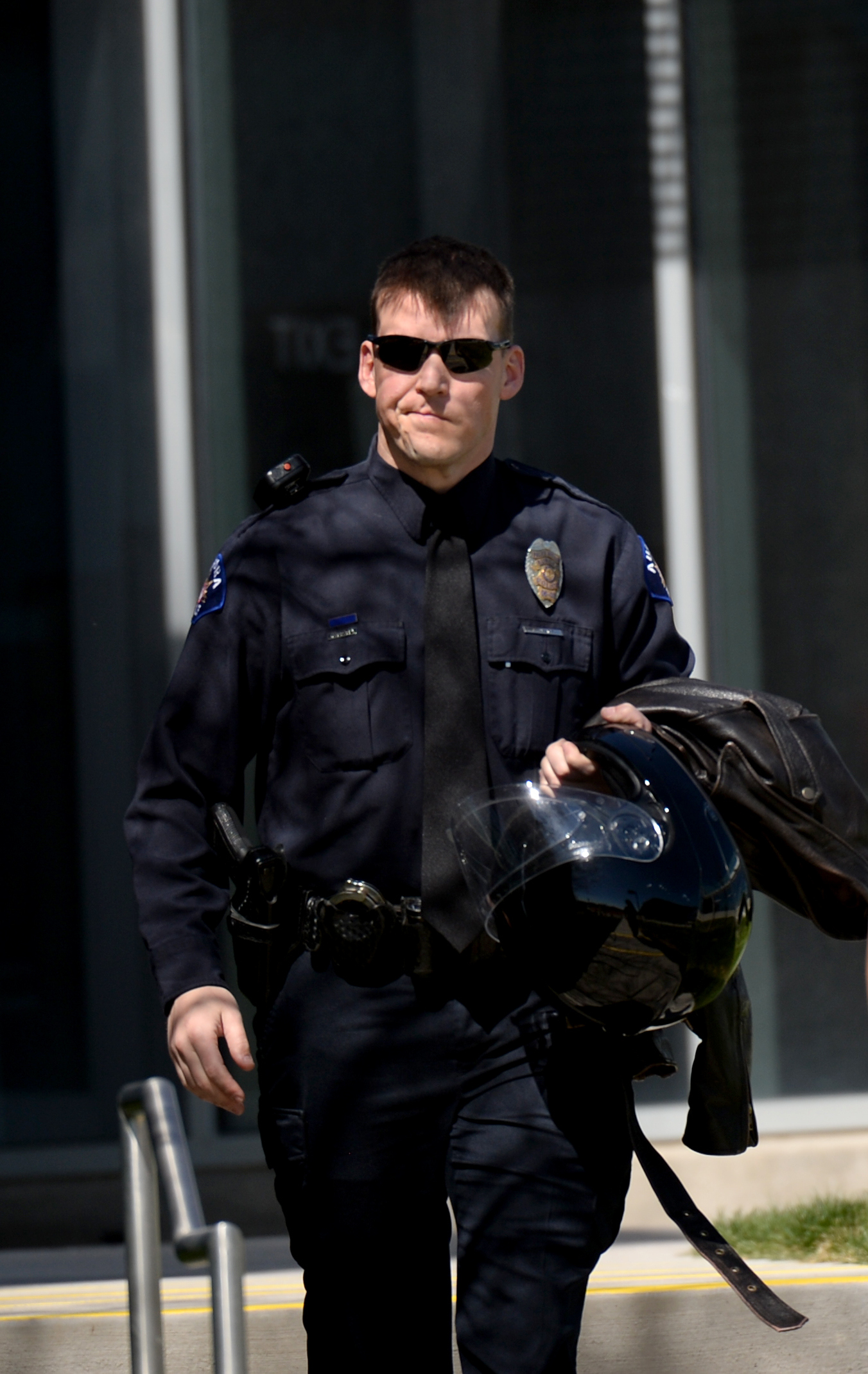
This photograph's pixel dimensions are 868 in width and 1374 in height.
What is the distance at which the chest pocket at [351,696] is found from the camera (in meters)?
2.41

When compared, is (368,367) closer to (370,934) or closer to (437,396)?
(437,396)

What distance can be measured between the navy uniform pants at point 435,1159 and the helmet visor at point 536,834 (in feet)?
0.56

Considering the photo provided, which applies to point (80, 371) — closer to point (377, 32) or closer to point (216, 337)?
point (216, 337)

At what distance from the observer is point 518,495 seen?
2.62m

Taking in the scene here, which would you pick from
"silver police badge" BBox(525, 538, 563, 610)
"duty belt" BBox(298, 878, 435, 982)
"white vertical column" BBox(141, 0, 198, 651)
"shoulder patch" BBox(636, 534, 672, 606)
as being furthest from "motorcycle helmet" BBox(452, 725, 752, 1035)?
"white vertical column" BBox(141, 0, 198, 651)

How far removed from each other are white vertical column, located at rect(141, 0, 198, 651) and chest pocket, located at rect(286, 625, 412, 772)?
298 cm

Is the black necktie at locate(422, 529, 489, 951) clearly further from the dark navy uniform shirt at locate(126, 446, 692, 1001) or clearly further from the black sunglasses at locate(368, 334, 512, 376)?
the black sunglasses at locate(368, 334, 512, 376)

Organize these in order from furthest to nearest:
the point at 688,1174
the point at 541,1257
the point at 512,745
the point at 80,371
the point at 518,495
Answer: the point at 80,371 → the point at 688,1174 → the point at 518,495 → the point at 512,745 → the point at 541,1257

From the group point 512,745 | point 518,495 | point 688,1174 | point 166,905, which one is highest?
point 518,495

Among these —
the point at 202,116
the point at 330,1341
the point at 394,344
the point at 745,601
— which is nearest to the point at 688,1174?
the point at 745,601

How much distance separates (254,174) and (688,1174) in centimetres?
351

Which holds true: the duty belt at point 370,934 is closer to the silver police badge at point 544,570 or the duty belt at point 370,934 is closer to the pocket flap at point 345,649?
the pocket flap at point 345,649

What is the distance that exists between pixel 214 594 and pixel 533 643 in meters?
0.49

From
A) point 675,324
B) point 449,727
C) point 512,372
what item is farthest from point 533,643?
point 675,324
